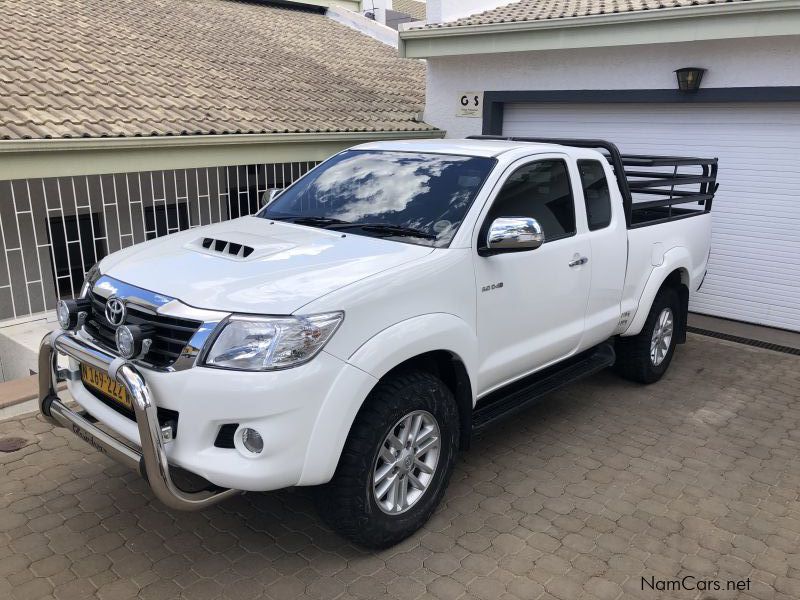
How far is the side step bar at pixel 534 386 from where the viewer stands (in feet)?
13.8

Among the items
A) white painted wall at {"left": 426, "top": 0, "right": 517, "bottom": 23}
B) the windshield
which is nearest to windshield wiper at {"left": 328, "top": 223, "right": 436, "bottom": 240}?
the windshield

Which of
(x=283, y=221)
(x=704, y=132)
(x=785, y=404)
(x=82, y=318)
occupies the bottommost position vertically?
(x=785, y=404)

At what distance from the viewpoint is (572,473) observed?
450 cm

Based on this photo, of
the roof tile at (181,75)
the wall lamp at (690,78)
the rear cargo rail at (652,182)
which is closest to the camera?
the rear cargo rail at (652,182)

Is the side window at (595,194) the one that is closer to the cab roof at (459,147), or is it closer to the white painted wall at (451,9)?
the cab roof at (459,147)

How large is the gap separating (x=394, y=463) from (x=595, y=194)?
2626 millimetres

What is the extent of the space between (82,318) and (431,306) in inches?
72.4

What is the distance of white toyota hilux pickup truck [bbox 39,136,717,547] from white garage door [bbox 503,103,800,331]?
3421mm

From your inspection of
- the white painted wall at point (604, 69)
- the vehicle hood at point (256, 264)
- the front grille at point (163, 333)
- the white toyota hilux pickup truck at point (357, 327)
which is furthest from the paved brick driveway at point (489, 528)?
the white painted wall at point (604, 69)

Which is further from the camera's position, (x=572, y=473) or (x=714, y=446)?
(x=714, y=446)

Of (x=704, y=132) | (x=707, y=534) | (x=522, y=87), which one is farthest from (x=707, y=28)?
(x=707, y=534)

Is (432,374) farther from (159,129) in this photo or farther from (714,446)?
(159,129)

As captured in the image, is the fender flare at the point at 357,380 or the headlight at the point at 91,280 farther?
the headlight at the point at 91,280

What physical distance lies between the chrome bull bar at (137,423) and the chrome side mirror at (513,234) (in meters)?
1.88
